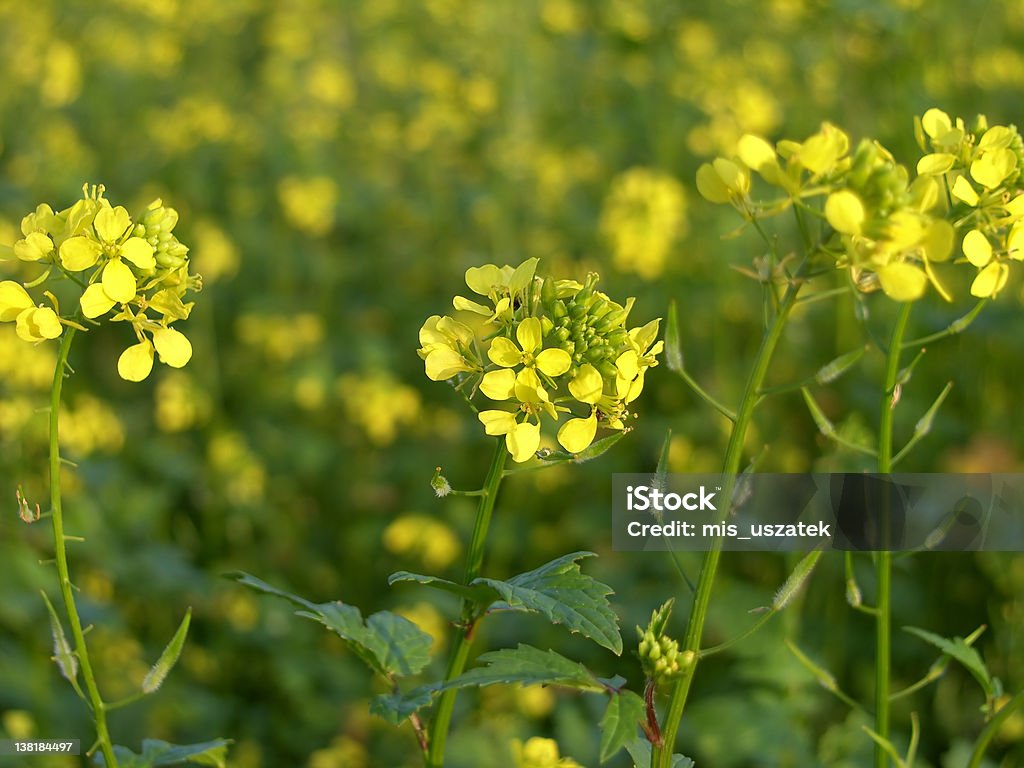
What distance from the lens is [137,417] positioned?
445 cm

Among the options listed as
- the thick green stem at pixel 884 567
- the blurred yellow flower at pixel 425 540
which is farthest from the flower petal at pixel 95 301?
the blurred yellow flower at pixel 425 540

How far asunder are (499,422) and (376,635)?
0.33m

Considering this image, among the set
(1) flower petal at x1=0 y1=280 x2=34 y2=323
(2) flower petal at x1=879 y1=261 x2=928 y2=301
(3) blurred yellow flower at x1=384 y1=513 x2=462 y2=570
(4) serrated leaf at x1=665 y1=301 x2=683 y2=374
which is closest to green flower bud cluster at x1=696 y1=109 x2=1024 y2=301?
(2) flower petal at x1=879 y1=261 x2=928 y2=301

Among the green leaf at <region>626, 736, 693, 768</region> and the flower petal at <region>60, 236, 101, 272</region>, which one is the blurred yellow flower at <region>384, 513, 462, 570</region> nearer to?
the green leaf at <region>626, 736, 693, 768</region>

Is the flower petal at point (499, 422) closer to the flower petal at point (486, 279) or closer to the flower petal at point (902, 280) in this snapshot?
the flower petal at point (486, 279)

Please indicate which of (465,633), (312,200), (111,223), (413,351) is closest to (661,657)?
(465,633)

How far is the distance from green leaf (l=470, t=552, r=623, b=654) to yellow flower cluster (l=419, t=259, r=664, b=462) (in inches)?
5.8

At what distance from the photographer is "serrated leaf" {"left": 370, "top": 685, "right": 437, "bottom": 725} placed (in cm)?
117

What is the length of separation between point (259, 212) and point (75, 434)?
86.3 inches

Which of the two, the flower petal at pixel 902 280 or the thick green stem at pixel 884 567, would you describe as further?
the thick green stem at pixel 884 567

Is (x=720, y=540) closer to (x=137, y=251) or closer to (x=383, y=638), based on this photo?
(x=383, y=638)

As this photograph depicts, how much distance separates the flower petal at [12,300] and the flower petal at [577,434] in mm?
673

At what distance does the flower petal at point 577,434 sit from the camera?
118 centimetres

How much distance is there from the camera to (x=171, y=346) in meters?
1.31
